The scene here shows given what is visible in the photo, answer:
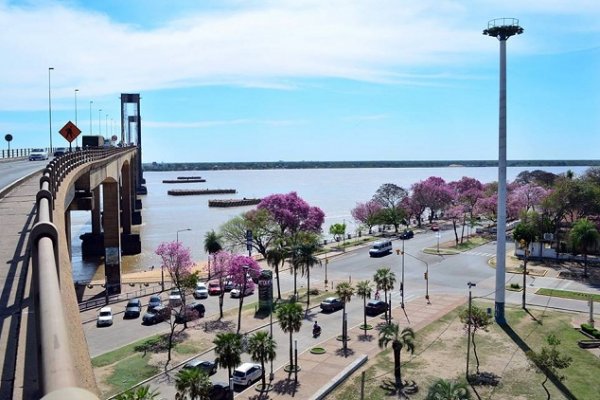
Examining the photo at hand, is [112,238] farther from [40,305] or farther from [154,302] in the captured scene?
[40,305]

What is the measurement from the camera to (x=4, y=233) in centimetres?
1727

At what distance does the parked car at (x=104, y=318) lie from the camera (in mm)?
36500

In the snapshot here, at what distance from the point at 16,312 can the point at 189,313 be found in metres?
26.8

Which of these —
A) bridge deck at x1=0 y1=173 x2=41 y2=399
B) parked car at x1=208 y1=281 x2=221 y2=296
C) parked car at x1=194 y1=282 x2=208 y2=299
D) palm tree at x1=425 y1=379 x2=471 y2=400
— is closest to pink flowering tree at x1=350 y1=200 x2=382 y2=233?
parked car at x1=208 y1=281 x2=221 y2=296

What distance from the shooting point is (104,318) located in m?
36.7

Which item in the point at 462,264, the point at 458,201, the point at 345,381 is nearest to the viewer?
the point at 345,381

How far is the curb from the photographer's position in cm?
2513

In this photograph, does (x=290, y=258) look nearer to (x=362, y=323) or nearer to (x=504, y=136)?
(x=362, y=323)

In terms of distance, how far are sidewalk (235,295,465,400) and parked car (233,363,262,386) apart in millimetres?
651

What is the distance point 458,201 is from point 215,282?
59.1 m

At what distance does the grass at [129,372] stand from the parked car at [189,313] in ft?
15.1

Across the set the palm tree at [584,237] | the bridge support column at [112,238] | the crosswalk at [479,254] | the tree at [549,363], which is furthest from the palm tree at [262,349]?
the crosswalk at [479,254]

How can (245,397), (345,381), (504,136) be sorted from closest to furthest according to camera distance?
(245,397) → (345,381) → (504,136)

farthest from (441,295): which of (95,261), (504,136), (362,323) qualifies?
(95,261)
